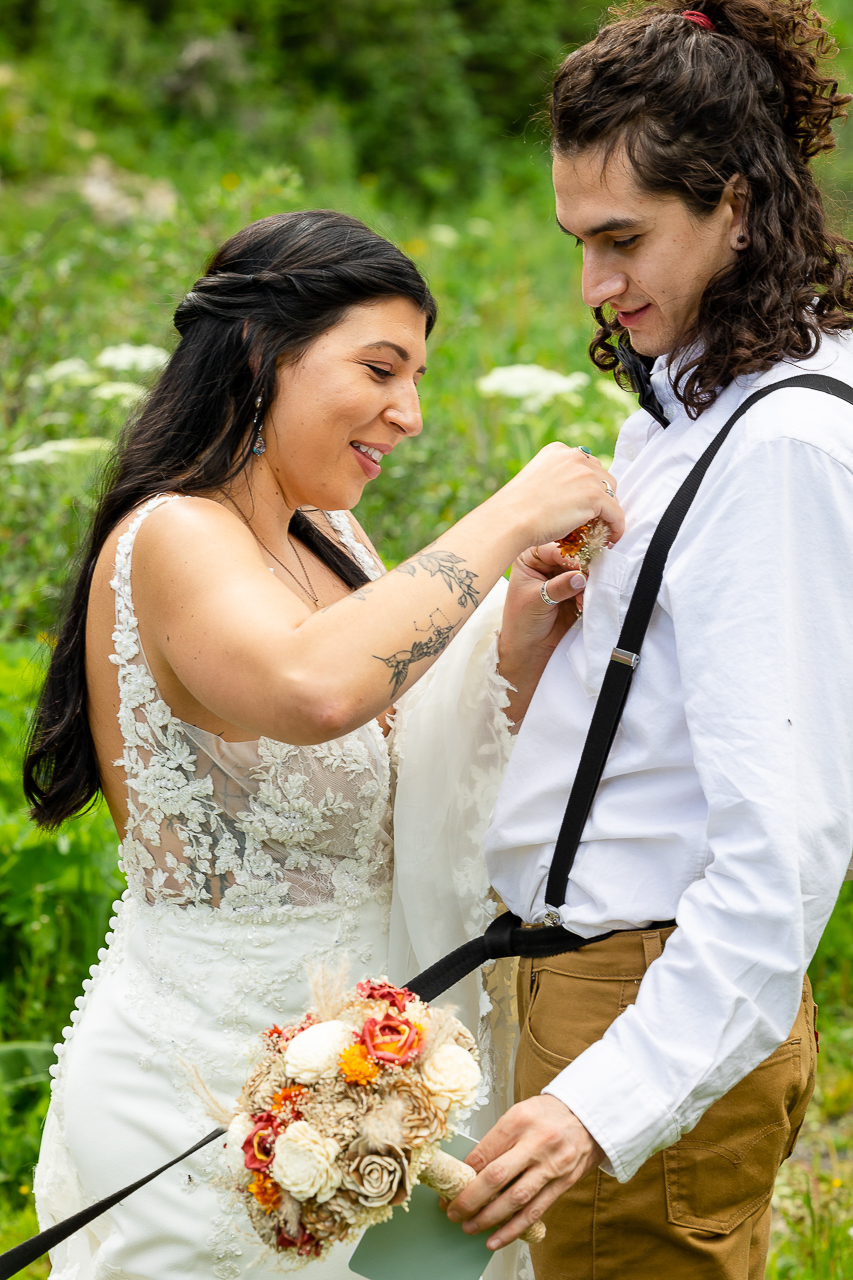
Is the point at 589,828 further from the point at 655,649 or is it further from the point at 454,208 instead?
the point at 454,208

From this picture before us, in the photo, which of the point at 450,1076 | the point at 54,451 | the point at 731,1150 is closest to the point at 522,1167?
the point at 450,1076

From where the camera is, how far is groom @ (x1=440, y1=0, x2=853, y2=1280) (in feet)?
4.80

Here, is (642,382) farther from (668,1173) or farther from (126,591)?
(668,1173)

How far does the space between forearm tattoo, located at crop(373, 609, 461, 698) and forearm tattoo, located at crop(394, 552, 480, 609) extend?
4 centimetres

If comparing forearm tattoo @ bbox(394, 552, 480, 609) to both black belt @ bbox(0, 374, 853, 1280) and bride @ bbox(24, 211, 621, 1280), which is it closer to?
bride @ bbox(24, 211, 621, 1280)

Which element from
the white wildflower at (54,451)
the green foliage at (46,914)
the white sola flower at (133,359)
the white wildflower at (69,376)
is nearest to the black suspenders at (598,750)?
the green foliage at (46,914)

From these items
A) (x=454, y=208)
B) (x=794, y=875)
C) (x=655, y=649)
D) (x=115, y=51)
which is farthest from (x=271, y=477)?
(x=115, y=51)

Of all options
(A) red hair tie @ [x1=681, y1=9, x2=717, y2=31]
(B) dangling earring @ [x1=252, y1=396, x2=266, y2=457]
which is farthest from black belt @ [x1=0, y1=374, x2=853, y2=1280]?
(B) dangling earring @ [x1=252, y1=396, x2=266, y2=457]

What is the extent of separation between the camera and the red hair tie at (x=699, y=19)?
1712 mm

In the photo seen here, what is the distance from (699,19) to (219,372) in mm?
966

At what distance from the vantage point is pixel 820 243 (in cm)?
176

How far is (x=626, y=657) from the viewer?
5.47 ft

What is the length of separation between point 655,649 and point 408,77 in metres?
15.8

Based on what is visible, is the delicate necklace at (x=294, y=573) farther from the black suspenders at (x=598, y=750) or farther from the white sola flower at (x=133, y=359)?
the white sola flower at (x=133, y=359)
